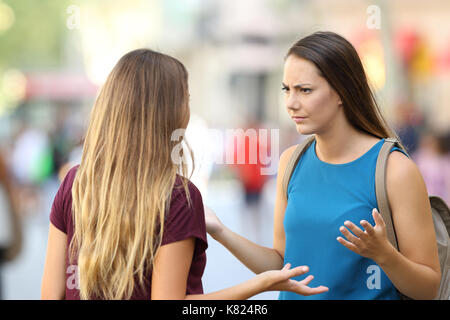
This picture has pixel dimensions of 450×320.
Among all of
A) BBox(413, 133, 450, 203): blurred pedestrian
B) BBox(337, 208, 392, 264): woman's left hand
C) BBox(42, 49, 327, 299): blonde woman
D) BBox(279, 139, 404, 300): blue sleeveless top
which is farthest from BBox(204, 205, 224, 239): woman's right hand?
BBox(413, 133, 450, 203): blurred pedestrian

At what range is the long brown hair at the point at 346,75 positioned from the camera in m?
2.04

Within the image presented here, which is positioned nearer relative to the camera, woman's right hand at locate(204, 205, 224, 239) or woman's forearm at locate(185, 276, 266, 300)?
woman's forearm at locate(185, 276, 266, 300)

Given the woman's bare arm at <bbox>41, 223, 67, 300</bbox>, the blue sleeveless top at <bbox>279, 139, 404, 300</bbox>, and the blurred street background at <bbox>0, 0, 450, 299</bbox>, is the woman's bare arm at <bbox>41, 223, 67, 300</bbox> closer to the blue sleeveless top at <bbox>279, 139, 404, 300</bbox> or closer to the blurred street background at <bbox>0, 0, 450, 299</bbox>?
the blue sleeveless top at <bbox>279, 139, 404, 300</bbox>

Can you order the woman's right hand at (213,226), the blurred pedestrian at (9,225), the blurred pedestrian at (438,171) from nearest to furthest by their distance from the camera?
1. the woman's right hand at (213,226)
2. the blurred pedestrian at (9,225)
3. the blurred pedestrian at (438,171)

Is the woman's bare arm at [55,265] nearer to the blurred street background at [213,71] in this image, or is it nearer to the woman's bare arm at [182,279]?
the woman's bare arm at [182,279]

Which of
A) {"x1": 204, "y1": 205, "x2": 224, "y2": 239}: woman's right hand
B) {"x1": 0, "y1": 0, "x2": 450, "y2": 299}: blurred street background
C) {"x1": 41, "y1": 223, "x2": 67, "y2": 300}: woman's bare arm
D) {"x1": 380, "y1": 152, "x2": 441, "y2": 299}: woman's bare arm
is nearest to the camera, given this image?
{"x1": 41, "y1": 223, "x2": 67, "y2": 300}: woman's bare arm

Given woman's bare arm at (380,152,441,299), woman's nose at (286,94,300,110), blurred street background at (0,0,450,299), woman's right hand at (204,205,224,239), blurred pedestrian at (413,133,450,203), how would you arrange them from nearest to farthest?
woman's bare arm at (380,152,441,299) < woman's nose at (286,94,300,110) < woman's right hand at (204,205,224,239) < blurred pedestrian at (413,133,450,203) < blurred street background at (0,0,450,299)

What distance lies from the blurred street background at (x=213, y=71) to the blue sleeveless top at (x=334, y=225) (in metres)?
6.14

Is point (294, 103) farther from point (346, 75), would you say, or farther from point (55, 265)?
point (55, 265)

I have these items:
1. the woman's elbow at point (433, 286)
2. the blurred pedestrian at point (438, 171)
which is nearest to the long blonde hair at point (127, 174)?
the woman's elbow at point (433, 286)

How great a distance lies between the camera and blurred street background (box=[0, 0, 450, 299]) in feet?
39.8

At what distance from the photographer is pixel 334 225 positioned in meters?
2.07
